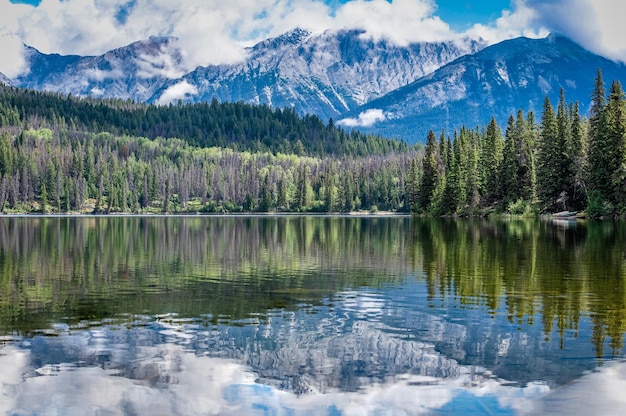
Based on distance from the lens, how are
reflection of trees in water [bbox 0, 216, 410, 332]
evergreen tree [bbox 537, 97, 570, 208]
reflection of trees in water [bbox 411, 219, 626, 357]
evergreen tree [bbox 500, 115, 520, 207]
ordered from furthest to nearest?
evergreen tree [bbox 500, 115, 520, 207] < evergreen tree [bbox 537, 97, 570, 208] < reflection of trees in water [bbox 0, 216, 410, 332] < reflection of trees in water [bbox 411, 219, 626, 357]

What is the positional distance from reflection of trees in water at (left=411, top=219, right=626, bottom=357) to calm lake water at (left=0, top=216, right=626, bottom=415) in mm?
154

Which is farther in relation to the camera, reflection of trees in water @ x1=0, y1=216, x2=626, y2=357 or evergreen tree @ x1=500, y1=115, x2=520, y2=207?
evergreen tree @ x1=500, y1=115, x2=520, y2=207

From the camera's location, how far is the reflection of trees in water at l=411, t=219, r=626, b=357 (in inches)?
973

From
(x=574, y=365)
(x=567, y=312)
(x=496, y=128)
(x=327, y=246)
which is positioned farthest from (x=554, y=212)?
(x=574, y=365)

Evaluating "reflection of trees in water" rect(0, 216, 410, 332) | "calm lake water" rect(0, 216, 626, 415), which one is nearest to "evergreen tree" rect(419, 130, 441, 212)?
"reflection of trees in water" rect(0, 216, 410, 332)

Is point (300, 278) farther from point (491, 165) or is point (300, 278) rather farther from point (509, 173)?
point (491, 165)

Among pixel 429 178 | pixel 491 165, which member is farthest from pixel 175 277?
pixel 429 178

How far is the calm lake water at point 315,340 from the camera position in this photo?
53.0 feet

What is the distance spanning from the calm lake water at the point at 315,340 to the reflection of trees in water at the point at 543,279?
15cm

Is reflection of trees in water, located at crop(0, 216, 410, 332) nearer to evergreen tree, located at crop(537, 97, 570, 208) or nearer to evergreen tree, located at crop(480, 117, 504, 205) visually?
evergreen tree, located at crop(537, 97, 570, 208)

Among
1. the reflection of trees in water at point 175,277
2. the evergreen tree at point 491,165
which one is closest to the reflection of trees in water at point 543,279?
the reflection of trees in water at point 175,277

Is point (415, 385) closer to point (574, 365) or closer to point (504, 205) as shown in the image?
point (574, 365)

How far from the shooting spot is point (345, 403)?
52.1 ft

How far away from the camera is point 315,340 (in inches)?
856
